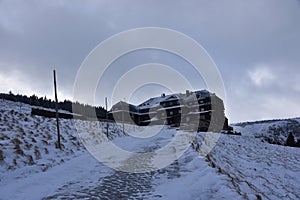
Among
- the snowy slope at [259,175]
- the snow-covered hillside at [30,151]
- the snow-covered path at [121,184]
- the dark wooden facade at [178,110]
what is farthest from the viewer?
the dark wooden facade at [178,110]

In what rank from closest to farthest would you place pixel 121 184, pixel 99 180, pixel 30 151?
1. pixel 121 184
2. pixel 99 180
3. pixel 30 151

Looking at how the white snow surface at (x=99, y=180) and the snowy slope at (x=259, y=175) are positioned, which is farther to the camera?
the snowy slope at (x=259, y=175)

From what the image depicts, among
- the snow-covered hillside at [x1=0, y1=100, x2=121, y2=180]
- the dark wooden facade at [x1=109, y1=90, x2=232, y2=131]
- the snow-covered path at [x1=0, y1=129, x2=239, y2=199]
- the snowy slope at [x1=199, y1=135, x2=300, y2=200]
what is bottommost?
the snowy slope at [x1=199, y1=135, x2=300, y2=200]

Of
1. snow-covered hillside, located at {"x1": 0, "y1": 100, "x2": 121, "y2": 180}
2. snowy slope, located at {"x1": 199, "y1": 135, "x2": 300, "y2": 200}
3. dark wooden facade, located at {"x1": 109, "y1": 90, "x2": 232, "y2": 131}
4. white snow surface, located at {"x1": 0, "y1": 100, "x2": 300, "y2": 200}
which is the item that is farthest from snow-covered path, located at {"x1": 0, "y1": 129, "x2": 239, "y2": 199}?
dark wooden facade, located at {"x1": 109, "y1": 90, "x2": 232, "y2": 131}

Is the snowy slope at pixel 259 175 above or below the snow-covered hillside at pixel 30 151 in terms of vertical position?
below

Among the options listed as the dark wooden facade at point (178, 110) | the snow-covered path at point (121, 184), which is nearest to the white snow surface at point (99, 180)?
the snow-covered path at point (121, 184)

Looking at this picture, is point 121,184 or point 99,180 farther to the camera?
point 99,180

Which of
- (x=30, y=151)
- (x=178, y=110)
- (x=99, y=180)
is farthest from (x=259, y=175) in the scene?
(x=178, y=110)

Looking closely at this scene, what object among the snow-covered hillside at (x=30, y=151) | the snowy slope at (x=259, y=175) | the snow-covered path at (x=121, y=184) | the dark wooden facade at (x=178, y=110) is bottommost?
the snowy slope at (x=259, y=175)

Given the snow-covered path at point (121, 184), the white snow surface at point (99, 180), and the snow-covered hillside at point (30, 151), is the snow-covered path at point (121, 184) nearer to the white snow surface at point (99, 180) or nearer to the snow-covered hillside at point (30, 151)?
the white snow surface at point (99, 180)

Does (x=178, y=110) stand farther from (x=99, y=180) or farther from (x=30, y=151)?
(x=99, y=180)

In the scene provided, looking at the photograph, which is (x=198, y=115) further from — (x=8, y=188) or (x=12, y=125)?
(x=8, y=188)

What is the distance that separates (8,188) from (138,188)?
3570 mm

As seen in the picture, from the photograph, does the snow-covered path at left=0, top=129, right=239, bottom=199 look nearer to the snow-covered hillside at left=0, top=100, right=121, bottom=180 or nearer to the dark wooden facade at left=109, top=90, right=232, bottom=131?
the snow-covered hillside at left=0, top=100, right=121, bottom=180
